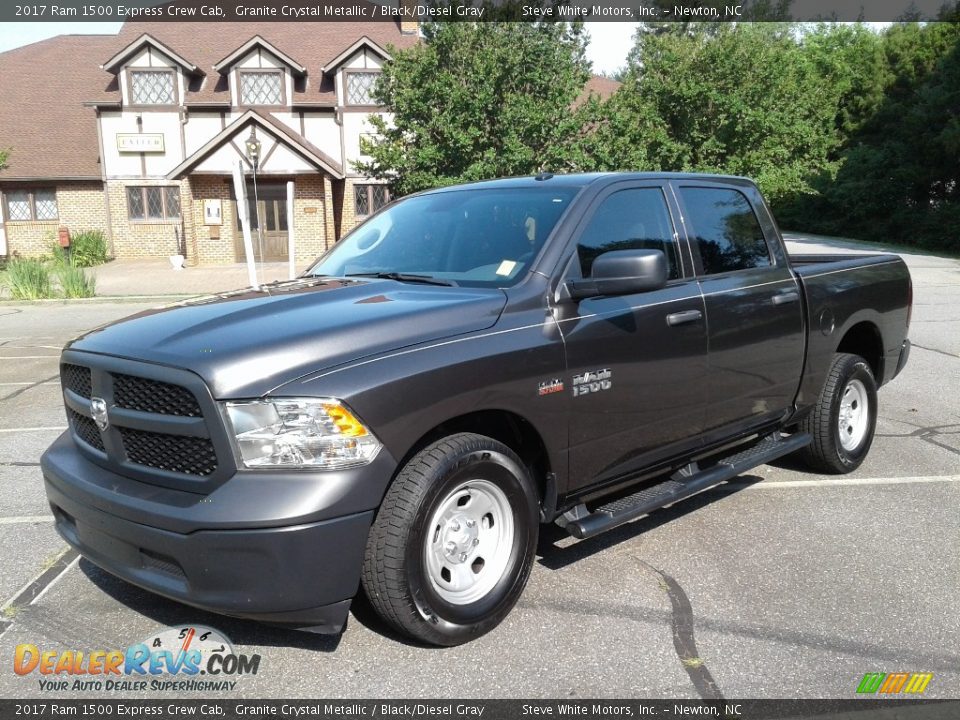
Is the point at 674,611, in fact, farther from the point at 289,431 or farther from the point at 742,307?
the point at 289,431

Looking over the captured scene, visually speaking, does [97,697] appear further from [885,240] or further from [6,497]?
[885,240]

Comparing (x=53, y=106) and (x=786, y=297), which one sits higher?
(x=53, y=106)

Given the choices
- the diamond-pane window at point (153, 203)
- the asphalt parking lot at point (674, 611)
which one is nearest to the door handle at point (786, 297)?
the asphalt parking lot at point (674, 611)

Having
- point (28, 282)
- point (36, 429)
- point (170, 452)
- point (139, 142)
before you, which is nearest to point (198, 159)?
point (139, 142)

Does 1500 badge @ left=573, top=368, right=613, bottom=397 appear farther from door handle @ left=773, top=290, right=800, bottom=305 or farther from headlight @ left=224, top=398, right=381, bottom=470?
door handle @ left=773, top=290, right=800, bottom=305

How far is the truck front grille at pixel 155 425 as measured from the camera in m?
2.91

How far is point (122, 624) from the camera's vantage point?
3568 millimetres

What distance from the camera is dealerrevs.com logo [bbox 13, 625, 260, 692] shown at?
3158 millimetres

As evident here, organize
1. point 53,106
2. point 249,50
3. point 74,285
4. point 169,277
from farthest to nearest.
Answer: point 53,106
point 249,50
point 169,277
point 74,285

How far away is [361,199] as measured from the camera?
1184 inches

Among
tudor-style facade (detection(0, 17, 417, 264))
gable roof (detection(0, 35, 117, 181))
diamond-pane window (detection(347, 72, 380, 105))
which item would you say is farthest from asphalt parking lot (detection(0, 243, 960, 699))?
gable roof (detection(0, 35, 117, 181))

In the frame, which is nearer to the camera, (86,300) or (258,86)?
(86,300)

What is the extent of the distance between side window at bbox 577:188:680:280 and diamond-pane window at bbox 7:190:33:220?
3239 cm

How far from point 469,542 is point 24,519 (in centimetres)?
304
